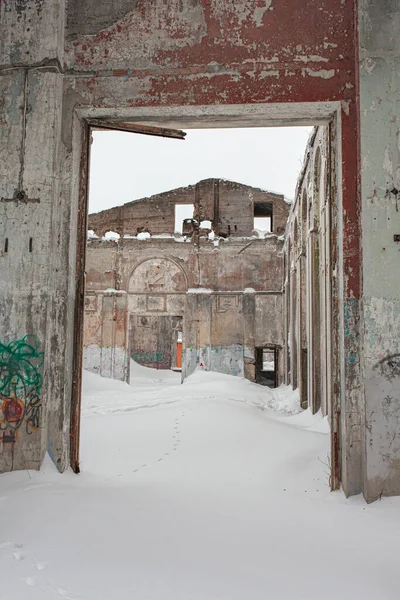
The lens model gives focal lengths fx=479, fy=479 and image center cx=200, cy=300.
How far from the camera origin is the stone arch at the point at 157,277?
19953 millimetres

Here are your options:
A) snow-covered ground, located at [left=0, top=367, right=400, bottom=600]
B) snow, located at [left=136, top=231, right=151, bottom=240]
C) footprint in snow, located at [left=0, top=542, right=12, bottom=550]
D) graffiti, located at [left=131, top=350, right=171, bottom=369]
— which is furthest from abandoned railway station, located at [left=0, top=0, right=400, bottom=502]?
graffiti, located at [left=131, top=350, right=171, bottom=369]

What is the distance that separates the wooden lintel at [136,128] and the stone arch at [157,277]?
14448 millimetres

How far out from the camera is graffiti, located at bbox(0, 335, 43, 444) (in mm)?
4301

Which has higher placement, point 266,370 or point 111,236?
point 111,236

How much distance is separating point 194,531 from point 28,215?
309cm

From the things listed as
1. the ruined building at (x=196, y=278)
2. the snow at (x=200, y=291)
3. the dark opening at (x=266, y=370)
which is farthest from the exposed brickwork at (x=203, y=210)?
the dark opening at (x=266, y=370)

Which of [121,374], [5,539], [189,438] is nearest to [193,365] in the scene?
[121,374]

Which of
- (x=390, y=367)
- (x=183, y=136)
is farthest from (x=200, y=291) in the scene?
(x=390, y=367)

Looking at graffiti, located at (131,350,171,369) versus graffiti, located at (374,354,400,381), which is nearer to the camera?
graffiti, located at (374,354,400,381)

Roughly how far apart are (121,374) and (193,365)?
3.01 m

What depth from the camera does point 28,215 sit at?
448 centimetres

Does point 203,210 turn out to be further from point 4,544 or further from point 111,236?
point 4,544

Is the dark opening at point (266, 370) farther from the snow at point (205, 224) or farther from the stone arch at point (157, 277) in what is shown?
the snow at point (205, 224)

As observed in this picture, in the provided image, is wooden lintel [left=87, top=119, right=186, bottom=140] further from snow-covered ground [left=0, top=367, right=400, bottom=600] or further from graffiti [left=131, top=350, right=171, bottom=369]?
graffiti [left=131, top=350, right=171, bottom=369]
